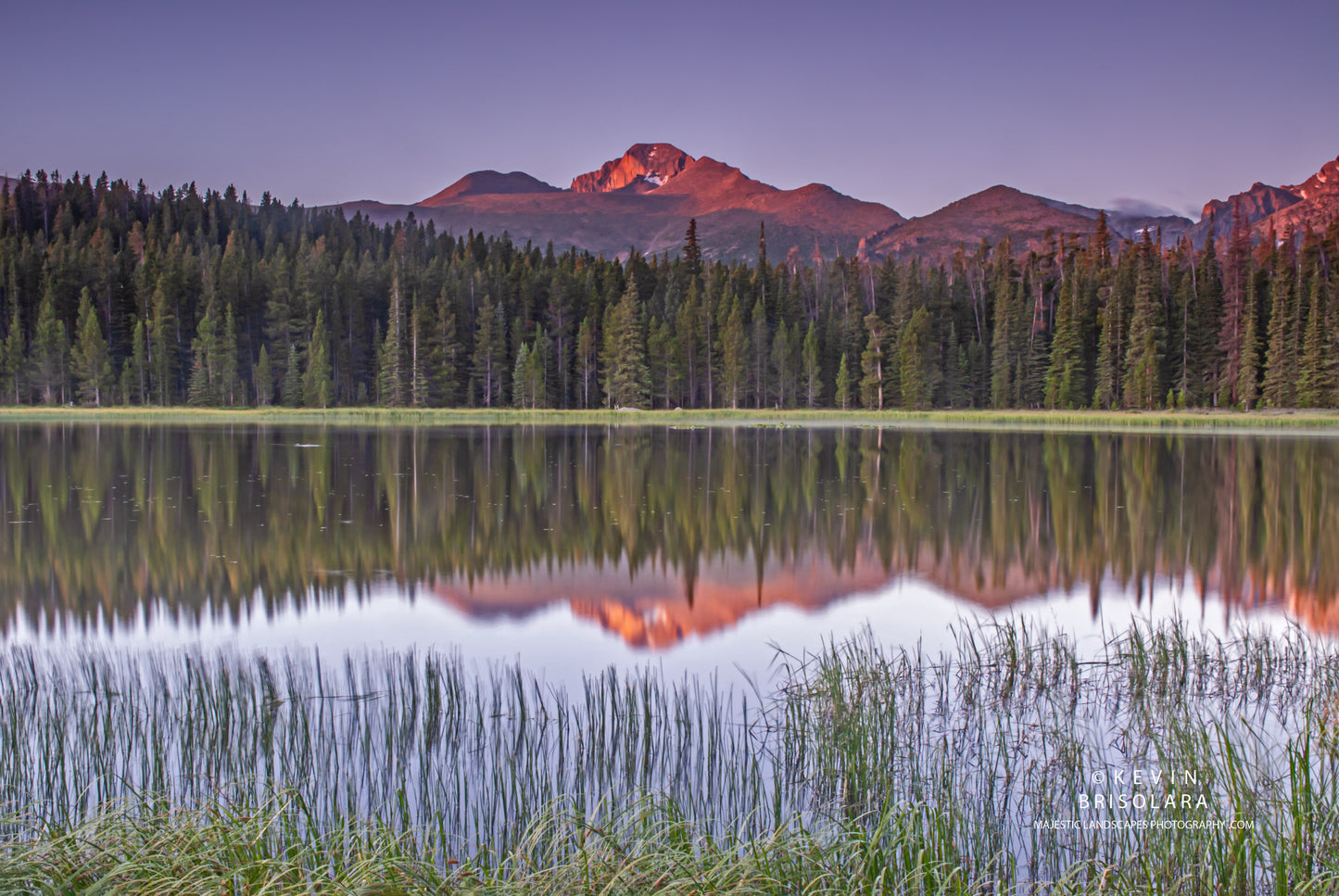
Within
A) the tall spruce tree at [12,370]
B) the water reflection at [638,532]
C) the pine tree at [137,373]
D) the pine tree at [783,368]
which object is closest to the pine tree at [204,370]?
the pine tree at [137,373]

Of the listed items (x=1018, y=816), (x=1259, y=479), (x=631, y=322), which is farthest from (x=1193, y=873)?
(x=631, y=322)

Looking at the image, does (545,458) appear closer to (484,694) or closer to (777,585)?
→ (777,585)

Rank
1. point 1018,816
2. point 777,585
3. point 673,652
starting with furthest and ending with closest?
point 777,585
point 673,652
point 1018,816

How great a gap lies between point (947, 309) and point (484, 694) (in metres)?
94.3

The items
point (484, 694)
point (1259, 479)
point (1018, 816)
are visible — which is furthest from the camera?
point (1259, 479)

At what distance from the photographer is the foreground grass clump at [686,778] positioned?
425 centimetres

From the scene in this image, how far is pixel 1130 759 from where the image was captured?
6.55m

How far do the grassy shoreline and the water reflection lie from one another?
1186 inches

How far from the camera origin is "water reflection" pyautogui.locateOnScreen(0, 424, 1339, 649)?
40.4ft

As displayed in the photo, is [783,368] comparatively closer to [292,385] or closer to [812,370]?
[812,370]

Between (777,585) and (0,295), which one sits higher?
(0,295)

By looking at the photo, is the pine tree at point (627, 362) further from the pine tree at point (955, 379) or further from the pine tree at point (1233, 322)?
the pine tree at point (1233, 322)

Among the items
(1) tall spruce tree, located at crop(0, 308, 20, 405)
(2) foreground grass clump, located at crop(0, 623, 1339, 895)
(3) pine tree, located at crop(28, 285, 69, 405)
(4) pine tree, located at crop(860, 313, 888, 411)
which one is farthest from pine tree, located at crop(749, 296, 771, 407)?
(2) foreground grass clump, located at crop(0, 623, 1339, 895)

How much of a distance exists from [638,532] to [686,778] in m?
12.0
